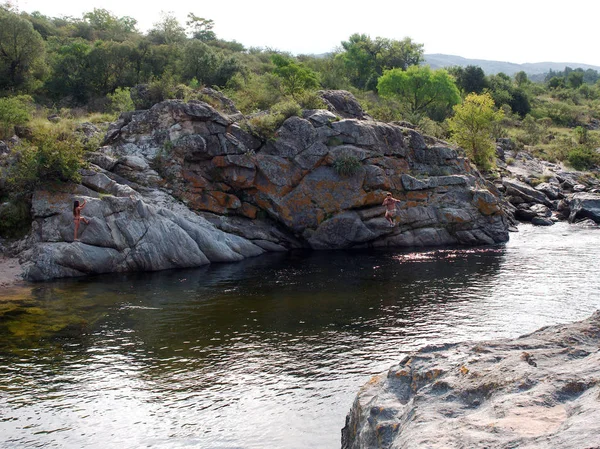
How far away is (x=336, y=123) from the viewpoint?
3142 centimetres

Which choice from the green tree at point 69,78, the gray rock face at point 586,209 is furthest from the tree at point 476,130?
the green tree at point 69,78

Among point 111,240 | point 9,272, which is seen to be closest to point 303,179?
point 111,240

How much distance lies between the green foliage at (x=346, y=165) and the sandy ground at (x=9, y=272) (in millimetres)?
16339

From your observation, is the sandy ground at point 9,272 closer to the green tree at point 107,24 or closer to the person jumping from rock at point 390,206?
the person jumping from rock at point 390,206

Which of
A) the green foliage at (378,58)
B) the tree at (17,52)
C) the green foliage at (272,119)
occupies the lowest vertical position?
the green foliage at (272,119)

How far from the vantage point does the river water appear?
34.1 feet

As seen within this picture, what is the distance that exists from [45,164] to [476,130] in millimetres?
35567

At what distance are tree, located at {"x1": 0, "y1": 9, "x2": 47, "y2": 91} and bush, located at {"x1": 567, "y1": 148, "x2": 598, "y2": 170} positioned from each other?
51108mm

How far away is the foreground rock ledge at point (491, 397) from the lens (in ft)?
16.6

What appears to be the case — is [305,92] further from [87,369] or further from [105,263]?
[87,369]

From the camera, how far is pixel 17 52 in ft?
140

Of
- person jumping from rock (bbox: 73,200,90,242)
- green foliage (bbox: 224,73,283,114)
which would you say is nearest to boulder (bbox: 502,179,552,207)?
green foliage (bbox: 224,73,283,114)

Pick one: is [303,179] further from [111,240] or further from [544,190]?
[544,190]

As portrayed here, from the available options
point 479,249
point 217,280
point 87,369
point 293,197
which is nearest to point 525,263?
point 479,249
